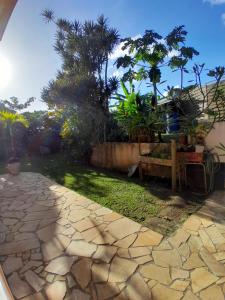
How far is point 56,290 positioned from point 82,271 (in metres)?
0.29

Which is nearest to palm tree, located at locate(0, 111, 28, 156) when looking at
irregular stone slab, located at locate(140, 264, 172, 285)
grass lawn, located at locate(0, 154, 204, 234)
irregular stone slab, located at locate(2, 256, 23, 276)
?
grass lawn, located at locate(0, 154, 204, 234)

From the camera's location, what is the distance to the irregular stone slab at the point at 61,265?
6.73 feet

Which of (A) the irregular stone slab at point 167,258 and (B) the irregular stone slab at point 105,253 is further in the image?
(B) the irregular stone slab at point 105,253

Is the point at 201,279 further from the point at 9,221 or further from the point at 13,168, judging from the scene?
the point at 13,168

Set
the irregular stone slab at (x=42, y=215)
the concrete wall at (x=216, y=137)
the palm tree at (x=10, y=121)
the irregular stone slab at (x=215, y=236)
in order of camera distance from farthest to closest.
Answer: the palm tree at (x=10, y=121) → the concrete wall at (x=216, y=137) → the irregular stone slab at (x=42, y=215) → the irregular stone slab at (x=215, y=236)

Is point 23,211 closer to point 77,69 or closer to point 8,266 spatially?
point 8,266

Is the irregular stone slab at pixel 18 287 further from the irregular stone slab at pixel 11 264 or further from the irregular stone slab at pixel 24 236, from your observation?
the irregular stone slab at pixel 24 236

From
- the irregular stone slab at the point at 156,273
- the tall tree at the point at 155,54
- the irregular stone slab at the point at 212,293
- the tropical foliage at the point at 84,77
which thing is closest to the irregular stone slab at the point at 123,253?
the irregular stone slab at the point at 156,273

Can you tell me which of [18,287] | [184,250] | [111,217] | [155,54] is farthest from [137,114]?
[18,287]

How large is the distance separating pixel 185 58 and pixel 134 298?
491 cm

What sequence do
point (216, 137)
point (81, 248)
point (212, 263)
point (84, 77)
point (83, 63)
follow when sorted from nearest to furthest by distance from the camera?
point (212, 263)
point (81, 248)
point (216, 137)
point (84, 77)
point (83, 63)

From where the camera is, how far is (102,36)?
7.58 meters

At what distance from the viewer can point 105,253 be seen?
230 centimetres

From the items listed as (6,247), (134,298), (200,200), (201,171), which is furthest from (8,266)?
(201,171)
